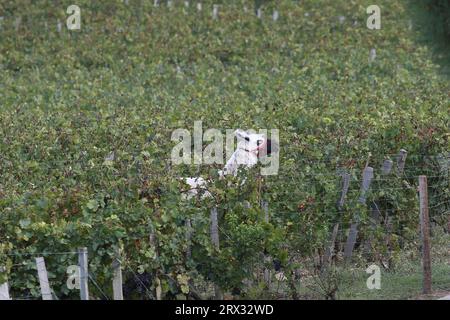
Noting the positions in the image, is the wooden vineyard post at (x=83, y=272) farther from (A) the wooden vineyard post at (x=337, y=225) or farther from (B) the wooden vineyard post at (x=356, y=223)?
(B) the wooden vineyard post at (x=356, y=223)

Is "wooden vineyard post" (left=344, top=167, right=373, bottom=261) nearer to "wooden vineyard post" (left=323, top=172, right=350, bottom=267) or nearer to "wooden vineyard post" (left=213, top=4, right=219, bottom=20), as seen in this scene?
"wooden vineyard post" (left=323, top=172, right=350, bottom=267)

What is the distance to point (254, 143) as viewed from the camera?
496 inches

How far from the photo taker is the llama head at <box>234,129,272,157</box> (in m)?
12.4

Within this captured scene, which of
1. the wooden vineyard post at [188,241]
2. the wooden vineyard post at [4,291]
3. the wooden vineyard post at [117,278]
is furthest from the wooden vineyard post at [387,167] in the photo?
the wooden vineyard post at [4,291]

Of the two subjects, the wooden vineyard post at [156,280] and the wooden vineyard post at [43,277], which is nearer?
the wooden vineyard post at [43,277]

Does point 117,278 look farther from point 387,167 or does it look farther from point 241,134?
point 241,134

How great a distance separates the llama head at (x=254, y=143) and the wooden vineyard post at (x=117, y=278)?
3.81 meters

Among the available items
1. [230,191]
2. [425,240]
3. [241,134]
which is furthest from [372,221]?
[241,134]

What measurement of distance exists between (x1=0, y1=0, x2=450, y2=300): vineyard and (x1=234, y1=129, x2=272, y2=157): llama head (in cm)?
24

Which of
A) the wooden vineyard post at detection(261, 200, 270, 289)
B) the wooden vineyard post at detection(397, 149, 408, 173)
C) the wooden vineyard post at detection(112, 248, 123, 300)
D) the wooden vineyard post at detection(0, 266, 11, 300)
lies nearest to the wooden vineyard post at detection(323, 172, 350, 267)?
the wooden vineyard post at detection(261, 200, 270, 289)

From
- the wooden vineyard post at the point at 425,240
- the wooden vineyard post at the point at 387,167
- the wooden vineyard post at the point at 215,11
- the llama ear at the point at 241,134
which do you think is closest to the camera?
the wooden vineyard post at the point at 425,240

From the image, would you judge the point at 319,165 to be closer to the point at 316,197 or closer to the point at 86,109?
the point at 316,197

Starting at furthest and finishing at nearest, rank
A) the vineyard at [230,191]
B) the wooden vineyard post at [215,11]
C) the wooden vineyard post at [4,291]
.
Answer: the wooden vineyard post at [215,11] → the vineyard at [230,191] → the wooden vineyard post at [4,291]

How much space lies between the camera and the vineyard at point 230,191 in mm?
8836
